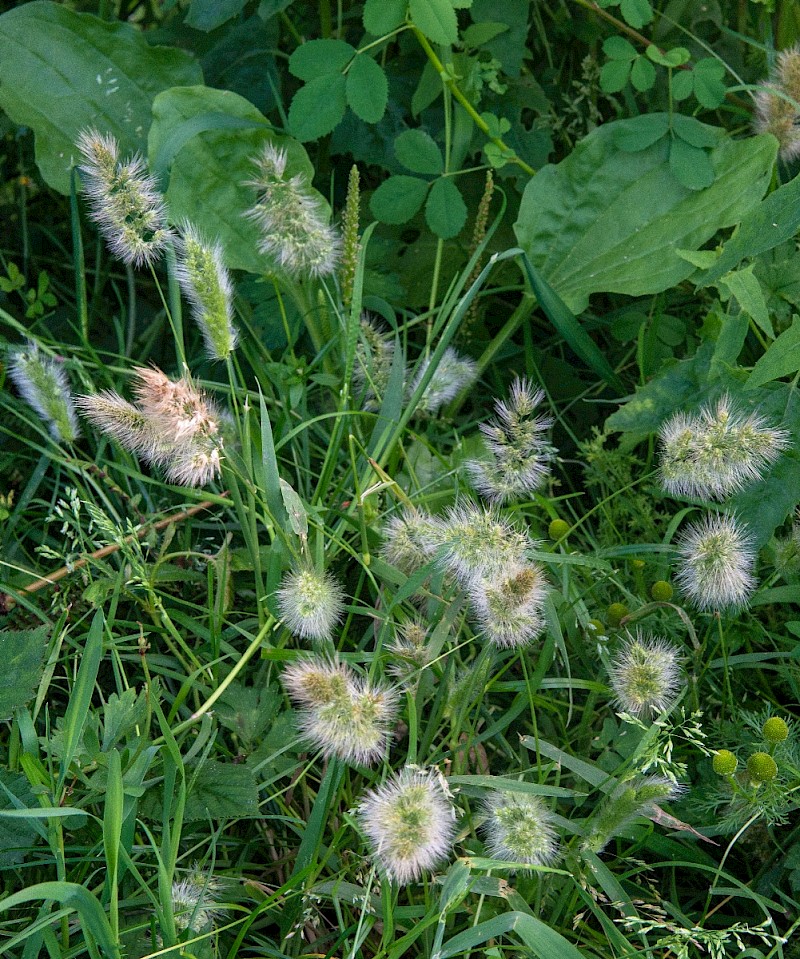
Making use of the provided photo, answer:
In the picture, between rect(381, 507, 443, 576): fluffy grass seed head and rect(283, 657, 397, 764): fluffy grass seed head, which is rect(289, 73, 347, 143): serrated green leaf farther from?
rect(283, 657, 397, 764): fluffy grass seed head

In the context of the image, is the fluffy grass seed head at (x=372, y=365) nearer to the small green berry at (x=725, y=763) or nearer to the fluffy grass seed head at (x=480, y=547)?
the fluffy grass seed head at (x=480, y=547)

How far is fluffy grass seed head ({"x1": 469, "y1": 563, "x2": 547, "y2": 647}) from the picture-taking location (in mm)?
1303

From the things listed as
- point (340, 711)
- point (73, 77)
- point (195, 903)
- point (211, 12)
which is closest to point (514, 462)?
point (340, 711)

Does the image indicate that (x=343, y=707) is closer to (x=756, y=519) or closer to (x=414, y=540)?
(x=414, y=540)

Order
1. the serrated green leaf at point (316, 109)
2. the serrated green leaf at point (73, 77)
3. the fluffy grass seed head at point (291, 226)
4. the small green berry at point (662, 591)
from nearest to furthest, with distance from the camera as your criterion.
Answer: the small green berry at point (662, 591), the fluffy grass seed head at point (291, 226), the serrated green leaf at point (316, 109), the serrated green leaf at point (73, 77)

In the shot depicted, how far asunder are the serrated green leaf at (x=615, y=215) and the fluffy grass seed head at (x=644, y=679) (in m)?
0.79

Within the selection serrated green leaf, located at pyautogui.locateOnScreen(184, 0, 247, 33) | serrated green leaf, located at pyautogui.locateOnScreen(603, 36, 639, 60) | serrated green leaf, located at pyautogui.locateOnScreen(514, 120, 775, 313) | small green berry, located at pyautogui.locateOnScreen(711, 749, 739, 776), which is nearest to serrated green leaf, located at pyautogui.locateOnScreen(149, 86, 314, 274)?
serrated green leaf, located at pyautogui.locateOnScreen(184, 0, 247, 33)

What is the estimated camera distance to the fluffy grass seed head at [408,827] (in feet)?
3.66

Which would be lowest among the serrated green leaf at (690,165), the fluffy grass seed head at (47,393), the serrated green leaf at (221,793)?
the serrated green leaf at (221,793)

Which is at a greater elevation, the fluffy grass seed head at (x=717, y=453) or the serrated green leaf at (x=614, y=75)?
the serrated green leaf at (x=614, y=75)

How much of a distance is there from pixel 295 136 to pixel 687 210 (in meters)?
0.74

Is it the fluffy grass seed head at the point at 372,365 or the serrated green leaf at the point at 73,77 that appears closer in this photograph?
the fluffy grass seed head at the point at 372,365

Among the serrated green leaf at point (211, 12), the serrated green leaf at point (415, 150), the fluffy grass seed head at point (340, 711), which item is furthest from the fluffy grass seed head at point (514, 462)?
the serrated green leaf at point (211, 12)

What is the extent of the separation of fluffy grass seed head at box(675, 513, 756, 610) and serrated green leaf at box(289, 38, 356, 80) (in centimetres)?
105
